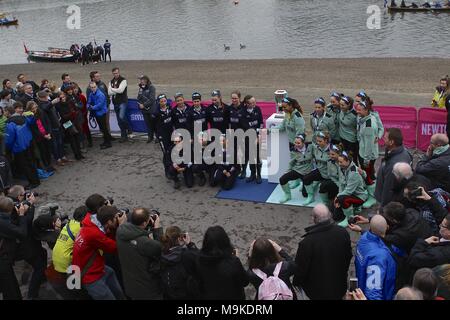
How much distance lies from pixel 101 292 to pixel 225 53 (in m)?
34.4

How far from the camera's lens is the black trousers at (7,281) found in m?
5.59

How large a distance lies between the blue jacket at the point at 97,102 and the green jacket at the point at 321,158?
5846 millimetres

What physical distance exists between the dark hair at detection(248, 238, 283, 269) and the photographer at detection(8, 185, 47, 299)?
3198 millimetres

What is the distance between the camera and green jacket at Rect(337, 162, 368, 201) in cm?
724

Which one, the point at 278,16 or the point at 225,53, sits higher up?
the point at 278,16

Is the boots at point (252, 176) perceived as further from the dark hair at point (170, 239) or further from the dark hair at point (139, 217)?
the dark hair at point (170, 239)

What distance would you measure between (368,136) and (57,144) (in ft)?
24.1

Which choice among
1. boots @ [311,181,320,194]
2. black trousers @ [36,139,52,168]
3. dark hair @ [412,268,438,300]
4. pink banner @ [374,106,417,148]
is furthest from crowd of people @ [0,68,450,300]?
pink banner @ [374,106,417,148]

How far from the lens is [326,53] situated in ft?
112

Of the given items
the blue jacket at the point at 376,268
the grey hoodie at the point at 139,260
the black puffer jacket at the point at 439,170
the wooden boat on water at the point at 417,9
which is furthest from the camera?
the wooden boat on water at the point at 417,9

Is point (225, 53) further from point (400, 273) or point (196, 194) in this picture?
point (400, 273)

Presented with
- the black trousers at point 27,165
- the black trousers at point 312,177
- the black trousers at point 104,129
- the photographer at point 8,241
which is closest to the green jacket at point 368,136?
the black trousers at point 312,177
